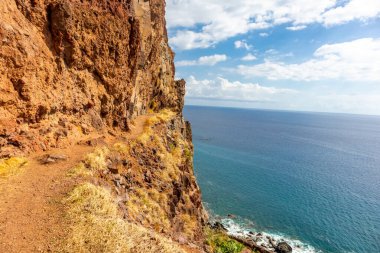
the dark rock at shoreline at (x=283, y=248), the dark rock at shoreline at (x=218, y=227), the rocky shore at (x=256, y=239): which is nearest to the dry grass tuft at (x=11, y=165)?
the rocky shore at (x=256, y=239)

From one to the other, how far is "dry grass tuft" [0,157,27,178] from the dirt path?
1.51ft

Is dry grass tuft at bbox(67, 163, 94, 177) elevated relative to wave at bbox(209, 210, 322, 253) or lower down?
elevated

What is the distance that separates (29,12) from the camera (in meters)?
22.9

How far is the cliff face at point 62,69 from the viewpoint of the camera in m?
20.4

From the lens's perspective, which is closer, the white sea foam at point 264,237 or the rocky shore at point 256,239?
the rocky shore at point 256,239

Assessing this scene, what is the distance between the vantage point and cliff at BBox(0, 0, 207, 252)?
15587mm

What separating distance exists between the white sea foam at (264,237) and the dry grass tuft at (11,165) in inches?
1754

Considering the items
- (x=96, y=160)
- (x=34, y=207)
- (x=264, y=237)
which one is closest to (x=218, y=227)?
(x=264, y=237)

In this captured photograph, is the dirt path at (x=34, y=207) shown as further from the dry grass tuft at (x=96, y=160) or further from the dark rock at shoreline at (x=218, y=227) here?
the dark rock at shoreline at (x=218, y=227)

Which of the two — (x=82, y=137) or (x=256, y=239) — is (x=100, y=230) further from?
(x=256, y=239)

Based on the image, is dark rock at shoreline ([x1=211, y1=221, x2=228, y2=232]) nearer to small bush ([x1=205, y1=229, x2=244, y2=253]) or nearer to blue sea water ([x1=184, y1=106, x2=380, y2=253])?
small bush ([x1=205, y1=229, x2=244, y2=253])

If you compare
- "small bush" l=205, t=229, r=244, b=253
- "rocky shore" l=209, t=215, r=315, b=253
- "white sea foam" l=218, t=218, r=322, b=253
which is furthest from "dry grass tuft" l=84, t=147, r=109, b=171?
"white sea foam" l=218, t=218, r=322, b=253

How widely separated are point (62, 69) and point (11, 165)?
1089cm

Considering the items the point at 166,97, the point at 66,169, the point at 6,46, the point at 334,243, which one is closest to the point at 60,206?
the point at 66,169
